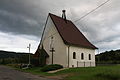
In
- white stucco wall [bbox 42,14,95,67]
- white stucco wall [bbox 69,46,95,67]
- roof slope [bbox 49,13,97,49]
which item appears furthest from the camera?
roof slope [bbox 49,13,97,49]

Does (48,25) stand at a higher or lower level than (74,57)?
higher

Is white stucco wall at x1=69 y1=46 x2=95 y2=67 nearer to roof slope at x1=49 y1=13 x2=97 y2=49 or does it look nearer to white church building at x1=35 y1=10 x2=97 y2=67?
white church building at x1=35 y1=10 x2=97 y2=67

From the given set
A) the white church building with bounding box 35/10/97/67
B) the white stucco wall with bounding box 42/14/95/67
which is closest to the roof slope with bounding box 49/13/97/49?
the white church building with bounding box 35/10/97/67

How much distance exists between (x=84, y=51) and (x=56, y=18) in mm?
8706

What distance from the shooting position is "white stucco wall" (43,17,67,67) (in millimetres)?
34250

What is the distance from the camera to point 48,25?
38.4 metres

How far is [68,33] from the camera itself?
36969 mm

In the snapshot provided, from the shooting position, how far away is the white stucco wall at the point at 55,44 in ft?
112

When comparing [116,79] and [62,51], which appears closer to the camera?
[116,79]

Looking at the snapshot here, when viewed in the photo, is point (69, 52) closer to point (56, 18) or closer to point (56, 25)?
point (56, 25)

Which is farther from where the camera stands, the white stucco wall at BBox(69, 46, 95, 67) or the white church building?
the white stucco wall at BBox(69, 46, 95, 67)

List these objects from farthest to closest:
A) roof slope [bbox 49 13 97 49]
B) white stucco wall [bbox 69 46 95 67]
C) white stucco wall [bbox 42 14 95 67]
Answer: roof slope [bbox 49 13 97 49]
white stucco wall [bbox 69 46 95 67]
white stucco wall [bbox 42 14 95 67]

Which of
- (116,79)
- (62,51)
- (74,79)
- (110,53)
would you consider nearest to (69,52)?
(62,51)

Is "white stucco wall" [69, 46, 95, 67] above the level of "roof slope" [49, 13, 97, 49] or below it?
below
